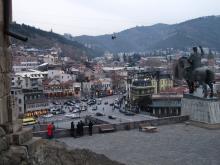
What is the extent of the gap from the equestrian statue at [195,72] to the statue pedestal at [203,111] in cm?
30

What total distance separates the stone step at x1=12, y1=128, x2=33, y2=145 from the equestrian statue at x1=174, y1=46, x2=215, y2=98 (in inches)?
458

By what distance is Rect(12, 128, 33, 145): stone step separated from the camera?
395cm

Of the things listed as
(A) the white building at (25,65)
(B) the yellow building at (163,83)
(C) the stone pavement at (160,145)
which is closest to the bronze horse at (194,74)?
(C) the stone pavement at (160,145)

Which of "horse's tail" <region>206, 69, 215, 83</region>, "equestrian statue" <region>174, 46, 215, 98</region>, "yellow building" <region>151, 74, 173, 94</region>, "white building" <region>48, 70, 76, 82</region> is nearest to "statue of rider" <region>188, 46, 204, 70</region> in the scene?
"equestrian statue" <region>174, 46, 215, 98</region>

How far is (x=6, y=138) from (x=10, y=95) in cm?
37

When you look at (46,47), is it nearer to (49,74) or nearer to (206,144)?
(49,74)

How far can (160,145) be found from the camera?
40.3 feet

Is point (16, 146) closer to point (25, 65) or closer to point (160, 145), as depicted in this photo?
point (160, 145)

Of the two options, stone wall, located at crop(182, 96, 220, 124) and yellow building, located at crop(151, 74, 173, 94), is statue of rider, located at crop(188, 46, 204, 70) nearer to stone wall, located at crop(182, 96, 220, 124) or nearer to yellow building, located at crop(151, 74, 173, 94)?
stone wall, located at crop(182, 96, 220, 124)

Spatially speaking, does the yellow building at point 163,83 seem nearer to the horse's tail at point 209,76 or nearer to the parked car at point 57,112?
the parked car at point 57,112

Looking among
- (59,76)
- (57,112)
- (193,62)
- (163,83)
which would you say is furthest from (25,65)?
(193,62)

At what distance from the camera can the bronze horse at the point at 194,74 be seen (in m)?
15.2

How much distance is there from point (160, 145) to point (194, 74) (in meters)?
4.25

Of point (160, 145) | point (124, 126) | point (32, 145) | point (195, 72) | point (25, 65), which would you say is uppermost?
point (25, 65)
